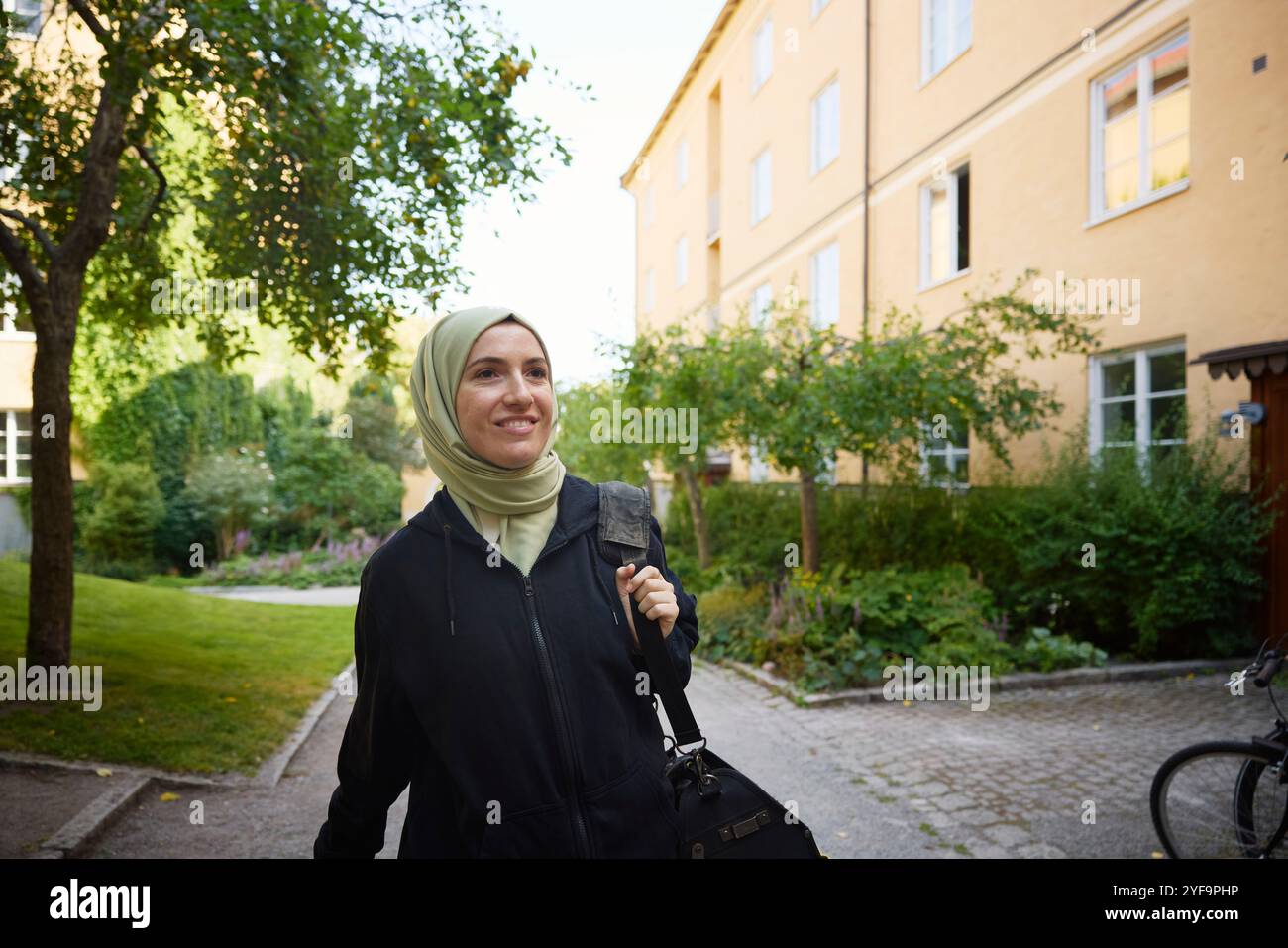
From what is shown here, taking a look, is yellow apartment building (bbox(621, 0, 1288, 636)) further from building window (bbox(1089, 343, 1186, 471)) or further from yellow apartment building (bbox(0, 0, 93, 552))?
yellow apartment building (bbox(0, 0, 93, 552))

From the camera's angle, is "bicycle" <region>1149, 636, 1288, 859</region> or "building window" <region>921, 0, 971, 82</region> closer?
"bicycle" <region>1149, 636, 1288, 859</region>

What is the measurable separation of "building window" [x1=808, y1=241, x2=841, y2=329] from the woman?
17014 millimetres

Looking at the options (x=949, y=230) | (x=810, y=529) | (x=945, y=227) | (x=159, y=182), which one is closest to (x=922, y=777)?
(x=810, y=529)

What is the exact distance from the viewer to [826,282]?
19.1m

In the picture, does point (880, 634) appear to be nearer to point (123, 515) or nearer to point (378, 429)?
point (123, 515)

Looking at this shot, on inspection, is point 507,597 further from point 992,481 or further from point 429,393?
point 992,481

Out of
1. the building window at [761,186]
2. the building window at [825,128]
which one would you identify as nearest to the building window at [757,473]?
the building window at [761,186]

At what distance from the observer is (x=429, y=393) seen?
1989 mm

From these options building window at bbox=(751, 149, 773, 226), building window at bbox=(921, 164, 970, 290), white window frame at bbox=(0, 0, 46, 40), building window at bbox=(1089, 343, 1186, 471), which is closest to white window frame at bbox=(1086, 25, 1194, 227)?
building window at bbox=(1089, 343, 1186, 471)

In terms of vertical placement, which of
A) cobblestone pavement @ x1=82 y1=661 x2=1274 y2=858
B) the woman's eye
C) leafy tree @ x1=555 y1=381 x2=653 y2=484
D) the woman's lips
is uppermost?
leafy tree @ x1=555 y1=381 x2=653 y2=484

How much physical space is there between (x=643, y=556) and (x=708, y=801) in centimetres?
54

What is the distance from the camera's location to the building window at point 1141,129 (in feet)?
32.1

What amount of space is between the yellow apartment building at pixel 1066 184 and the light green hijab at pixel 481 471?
8982 mm

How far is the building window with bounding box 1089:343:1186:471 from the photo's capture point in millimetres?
9664
